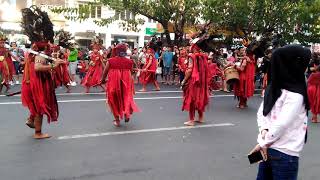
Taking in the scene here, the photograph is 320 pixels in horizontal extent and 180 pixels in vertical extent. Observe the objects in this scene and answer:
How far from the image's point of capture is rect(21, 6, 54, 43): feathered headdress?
7.79 metres

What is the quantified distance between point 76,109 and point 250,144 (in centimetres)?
487

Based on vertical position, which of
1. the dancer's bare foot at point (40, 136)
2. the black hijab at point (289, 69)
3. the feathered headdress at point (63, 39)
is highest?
the feathered headdress at point (63, 39)

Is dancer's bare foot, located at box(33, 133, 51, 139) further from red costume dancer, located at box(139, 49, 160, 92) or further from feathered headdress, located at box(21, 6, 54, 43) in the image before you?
red costume dancer, located at box(139, 49, 160, 92)

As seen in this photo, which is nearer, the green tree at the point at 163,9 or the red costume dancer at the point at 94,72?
the red costume dancer at the point at 94,72

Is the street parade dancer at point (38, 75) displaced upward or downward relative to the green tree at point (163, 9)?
downward

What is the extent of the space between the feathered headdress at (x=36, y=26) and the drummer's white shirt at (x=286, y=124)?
202 inches

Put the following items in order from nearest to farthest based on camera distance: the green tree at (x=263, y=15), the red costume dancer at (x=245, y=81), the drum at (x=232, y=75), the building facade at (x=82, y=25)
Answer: the red costume dancer at (x=245, y=81), the drum at (x=232, y=75), the green tree at (x=263, y=15), the building facade at (x=82, y=25)

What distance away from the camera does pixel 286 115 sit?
3332 millimetres

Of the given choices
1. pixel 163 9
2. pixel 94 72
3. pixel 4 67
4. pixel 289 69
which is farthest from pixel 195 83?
pixel 163 9

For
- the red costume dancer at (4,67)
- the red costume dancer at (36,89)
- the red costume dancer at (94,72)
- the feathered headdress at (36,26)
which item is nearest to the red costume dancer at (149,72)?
the red costume dancer at (94,72)

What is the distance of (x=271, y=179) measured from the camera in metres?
3.65

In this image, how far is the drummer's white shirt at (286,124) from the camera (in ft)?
11.0

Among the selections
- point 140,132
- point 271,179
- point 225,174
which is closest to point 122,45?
point 140,132

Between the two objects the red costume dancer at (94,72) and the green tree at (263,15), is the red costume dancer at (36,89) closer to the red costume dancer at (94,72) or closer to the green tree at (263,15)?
the red costume dancer at (94,72)
